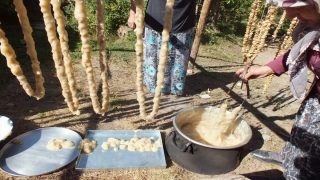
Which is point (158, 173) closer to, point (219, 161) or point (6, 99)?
point (219, 161)

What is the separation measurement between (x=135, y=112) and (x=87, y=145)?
948mm

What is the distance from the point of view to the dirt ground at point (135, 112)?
2354mm

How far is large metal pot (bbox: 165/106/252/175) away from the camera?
7.29 feet

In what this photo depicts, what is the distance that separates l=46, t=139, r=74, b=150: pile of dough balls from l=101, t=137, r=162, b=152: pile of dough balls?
325 mm

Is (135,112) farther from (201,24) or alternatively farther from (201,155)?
(201,24)

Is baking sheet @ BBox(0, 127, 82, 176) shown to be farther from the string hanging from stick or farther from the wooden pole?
the wooden pole

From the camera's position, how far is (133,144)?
2523 mm

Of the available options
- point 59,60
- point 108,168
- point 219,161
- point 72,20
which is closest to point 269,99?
point 219,161

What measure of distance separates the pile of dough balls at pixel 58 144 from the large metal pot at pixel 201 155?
1.01 m

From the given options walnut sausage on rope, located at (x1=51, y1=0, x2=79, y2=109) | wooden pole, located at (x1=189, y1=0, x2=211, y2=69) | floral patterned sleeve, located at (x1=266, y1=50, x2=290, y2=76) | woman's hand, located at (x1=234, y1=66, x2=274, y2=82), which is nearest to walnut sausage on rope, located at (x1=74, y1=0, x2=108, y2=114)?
walnut sausage on rope, located at (x1=51, y1=0, x2=79, y2=109)

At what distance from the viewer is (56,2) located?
4.35ft

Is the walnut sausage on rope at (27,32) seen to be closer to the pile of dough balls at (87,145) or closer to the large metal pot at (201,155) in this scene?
the pile of dough balls at (87,145)

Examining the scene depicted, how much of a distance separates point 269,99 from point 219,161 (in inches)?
91.2

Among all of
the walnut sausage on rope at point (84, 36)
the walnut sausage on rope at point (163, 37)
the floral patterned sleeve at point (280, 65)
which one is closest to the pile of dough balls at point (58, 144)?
the walnut sausage on rope at point (84, 36)
